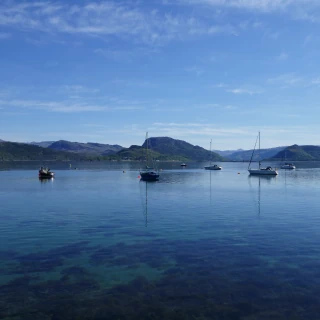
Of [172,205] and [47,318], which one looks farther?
[172,205]

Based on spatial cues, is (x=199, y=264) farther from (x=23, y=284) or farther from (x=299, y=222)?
(x=299, y=222)

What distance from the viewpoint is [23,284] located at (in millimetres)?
23734

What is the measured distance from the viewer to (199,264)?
1108 inches

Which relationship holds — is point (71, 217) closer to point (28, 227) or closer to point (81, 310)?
point (28, 227)

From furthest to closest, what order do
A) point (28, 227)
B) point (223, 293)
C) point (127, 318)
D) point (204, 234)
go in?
point (28, 227)
point (204, 234)
point (223, 293)
point (127, 318)

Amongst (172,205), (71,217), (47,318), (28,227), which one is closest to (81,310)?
(47,318)

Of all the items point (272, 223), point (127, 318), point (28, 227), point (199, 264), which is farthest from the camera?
point (272, 223)

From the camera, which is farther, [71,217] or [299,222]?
[71,217]

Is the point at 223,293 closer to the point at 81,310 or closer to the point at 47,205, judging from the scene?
the point at 81,310

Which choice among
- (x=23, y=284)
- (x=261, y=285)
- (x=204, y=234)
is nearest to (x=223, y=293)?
(x=261, y=285)

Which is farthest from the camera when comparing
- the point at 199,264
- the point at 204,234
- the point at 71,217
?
the point at 71,217

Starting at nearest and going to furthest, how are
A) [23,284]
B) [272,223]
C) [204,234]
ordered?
[23,284], [204,234], [272,223]

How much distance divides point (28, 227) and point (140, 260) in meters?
21.6

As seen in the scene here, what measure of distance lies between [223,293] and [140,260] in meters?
9.29
